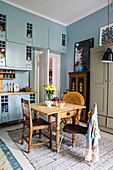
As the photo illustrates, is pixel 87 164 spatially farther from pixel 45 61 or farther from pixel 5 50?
pixel 5 50

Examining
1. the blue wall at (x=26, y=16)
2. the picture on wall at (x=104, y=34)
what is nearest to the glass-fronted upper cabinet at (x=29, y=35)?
the blue wall at (x=26, y=16)

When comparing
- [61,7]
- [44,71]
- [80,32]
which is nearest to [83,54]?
[80,32]

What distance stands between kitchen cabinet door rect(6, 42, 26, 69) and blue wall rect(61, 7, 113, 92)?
1.86 meters

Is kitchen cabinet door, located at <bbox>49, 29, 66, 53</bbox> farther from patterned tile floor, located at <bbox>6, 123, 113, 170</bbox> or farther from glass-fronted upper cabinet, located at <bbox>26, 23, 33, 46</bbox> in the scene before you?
patterned tile floor, located at <bbox>6, 123, 113, 170</bbox>

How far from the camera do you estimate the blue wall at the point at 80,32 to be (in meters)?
3.98

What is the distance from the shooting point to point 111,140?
2752 mm

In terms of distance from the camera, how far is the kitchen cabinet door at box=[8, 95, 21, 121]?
11.7ft

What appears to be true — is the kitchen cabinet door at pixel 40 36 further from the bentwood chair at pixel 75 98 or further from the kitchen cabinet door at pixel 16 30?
the bentwood chair at pixel 75 98

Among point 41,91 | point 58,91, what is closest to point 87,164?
point 41,91

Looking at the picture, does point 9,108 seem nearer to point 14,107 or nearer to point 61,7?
point 14,107

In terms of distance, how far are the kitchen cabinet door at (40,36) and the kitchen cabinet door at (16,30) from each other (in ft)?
1.25

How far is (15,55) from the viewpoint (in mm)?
3818

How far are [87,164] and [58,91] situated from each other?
3.68 m

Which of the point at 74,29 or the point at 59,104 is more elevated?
the point at 74,29
